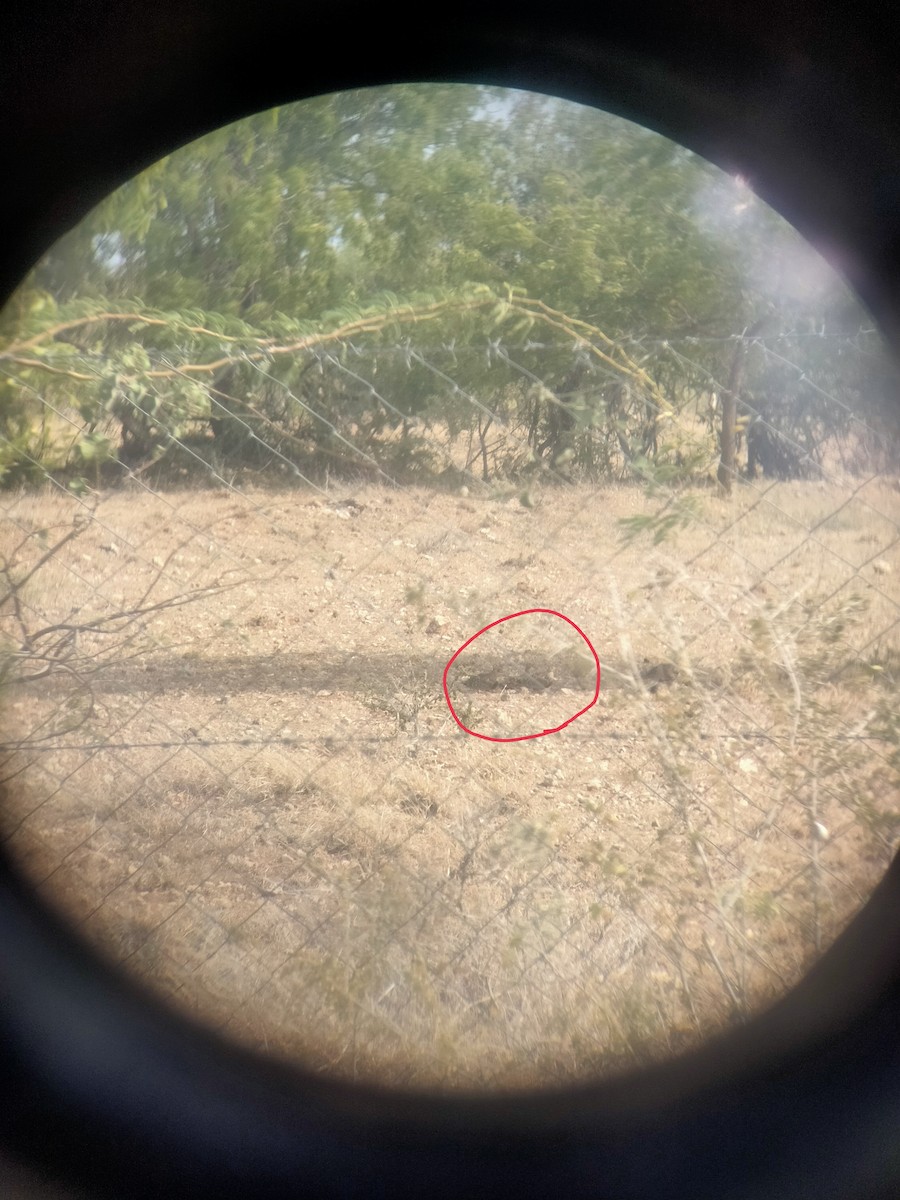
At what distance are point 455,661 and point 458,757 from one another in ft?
0.59

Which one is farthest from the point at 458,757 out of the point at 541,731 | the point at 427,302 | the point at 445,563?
the point at 427,302

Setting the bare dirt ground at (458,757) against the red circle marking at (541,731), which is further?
the red circle marking at (541,731)

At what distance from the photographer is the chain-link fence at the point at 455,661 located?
1.21 m

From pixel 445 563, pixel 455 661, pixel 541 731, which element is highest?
pixel 445 563

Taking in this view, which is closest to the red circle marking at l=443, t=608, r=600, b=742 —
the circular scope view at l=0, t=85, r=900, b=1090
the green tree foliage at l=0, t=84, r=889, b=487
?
the circular scope view at l=0, t=85, r=900, b=1090

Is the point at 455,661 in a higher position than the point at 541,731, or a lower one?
higher

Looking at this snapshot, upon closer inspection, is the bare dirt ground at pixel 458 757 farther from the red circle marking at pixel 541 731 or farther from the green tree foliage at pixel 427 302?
the green tree foliage at pixel 427 302

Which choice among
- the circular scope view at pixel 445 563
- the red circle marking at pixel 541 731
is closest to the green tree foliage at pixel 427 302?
the circular scope view at pixel 445 563

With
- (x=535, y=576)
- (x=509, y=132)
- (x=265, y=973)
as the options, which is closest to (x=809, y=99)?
(x=509, y=132)

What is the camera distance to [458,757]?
1.32 m

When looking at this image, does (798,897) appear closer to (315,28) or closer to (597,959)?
(597,959)

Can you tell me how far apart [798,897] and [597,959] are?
1.12 feet

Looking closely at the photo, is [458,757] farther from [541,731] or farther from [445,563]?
[445,563]

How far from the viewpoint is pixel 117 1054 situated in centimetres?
96
